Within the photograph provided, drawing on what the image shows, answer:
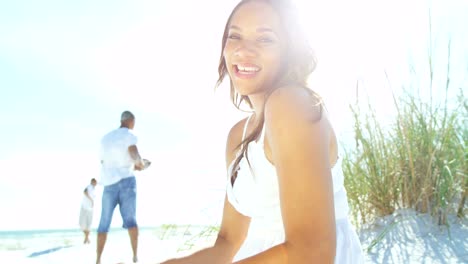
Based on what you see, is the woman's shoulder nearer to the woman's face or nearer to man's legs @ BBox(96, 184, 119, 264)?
the woman's face

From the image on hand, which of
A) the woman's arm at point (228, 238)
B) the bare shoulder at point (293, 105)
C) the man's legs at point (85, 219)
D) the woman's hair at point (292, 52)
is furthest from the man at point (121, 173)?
the man's legs at point (85, 219)

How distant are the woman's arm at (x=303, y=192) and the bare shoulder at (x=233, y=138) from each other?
1.91ft

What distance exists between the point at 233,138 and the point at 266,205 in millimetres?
441

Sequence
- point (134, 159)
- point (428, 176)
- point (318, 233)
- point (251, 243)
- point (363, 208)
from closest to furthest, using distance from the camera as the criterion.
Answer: point (318, 233) < point (251, 243) < point (428, 176) < point (363, 208) < point (134, 159)

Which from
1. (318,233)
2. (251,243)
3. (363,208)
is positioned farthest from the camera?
(363,208)

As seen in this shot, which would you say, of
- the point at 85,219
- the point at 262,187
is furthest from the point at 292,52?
the point at 85,219

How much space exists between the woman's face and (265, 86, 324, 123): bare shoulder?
0.45 ft

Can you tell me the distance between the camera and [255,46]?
4.12 ft

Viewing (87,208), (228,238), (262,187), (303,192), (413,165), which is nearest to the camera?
(303,192)

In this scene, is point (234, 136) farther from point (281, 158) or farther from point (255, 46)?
point (281, 158)

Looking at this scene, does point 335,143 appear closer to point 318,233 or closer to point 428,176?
point 318,233

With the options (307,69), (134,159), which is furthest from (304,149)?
(134,159)

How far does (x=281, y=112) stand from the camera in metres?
1.09

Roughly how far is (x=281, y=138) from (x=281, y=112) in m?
0.06
